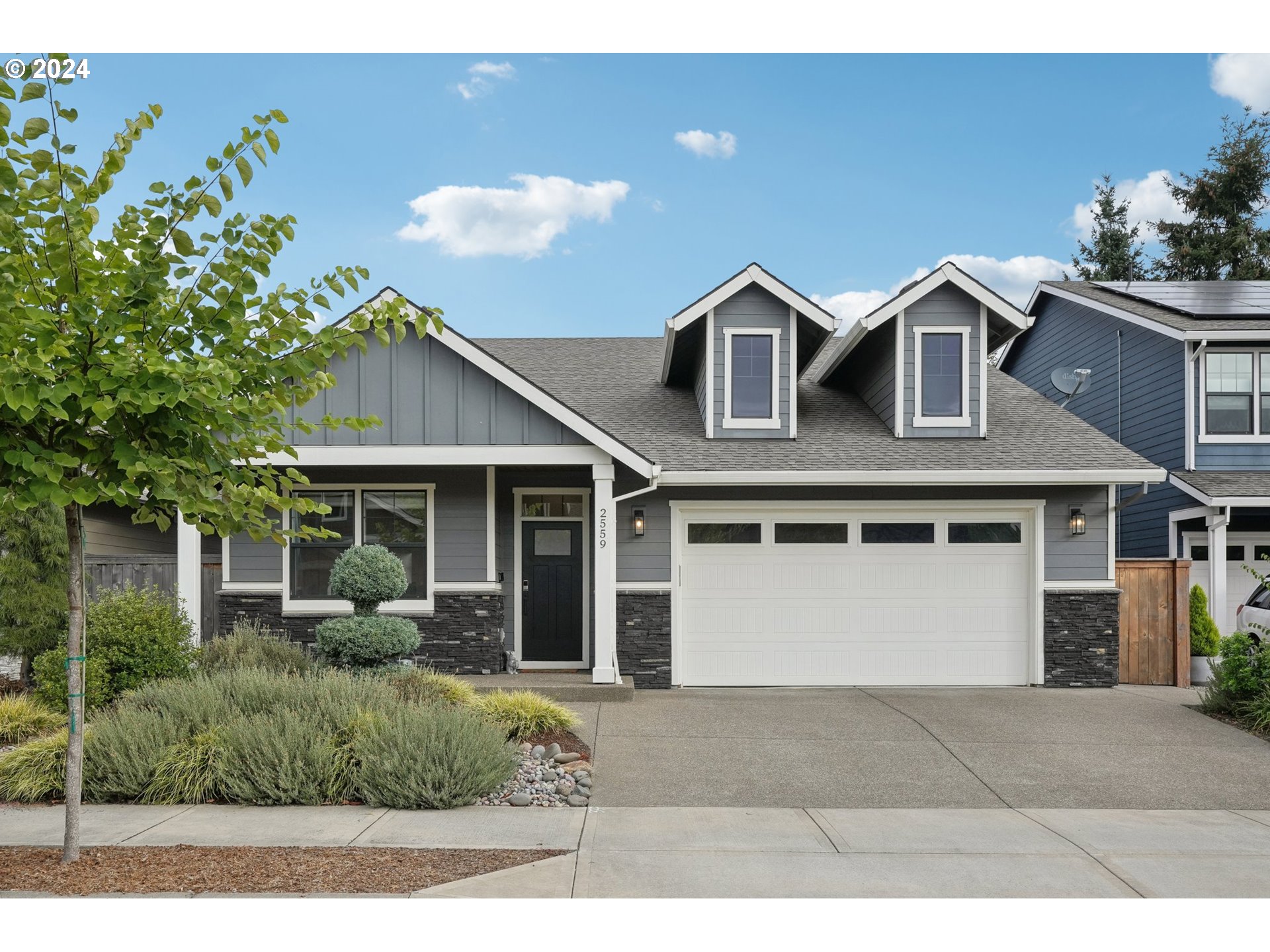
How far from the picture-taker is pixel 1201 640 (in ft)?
41.5

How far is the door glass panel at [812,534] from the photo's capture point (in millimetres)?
12031

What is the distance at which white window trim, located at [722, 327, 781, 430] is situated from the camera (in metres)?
12.5

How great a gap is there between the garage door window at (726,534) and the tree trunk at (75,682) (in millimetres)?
7775

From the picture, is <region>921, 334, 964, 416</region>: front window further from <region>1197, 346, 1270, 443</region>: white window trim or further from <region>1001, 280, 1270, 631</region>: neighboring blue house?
<region>1197, 346, 1270, 443</region>: white window trim

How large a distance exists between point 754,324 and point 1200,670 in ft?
24.9

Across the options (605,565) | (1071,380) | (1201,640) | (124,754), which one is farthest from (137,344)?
(1071,380)

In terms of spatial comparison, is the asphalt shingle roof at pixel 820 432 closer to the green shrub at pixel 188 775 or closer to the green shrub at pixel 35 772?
the green shrub at pixel 188 775

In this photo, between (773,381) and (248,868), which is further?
(773,381)

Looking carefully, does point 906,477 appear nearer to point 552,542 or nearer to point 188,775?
point 552,542

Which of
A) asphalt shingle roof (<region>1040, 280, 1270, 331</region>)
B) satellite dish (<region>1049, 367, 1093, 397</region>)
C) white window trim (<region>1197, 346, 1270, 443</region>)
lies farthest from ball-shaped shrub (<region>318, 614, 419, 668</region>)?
asphalt shingle roof (<region>1040, 280, 1270, 331</region>)

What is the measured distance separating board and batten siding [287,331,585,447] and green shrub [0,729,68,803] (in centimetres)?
438

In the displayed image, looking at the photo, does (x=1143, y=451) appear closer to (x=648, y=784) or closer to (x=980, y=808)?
(x=980, y=808)

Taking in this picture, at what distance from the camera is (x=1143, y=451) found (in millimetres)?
15711
